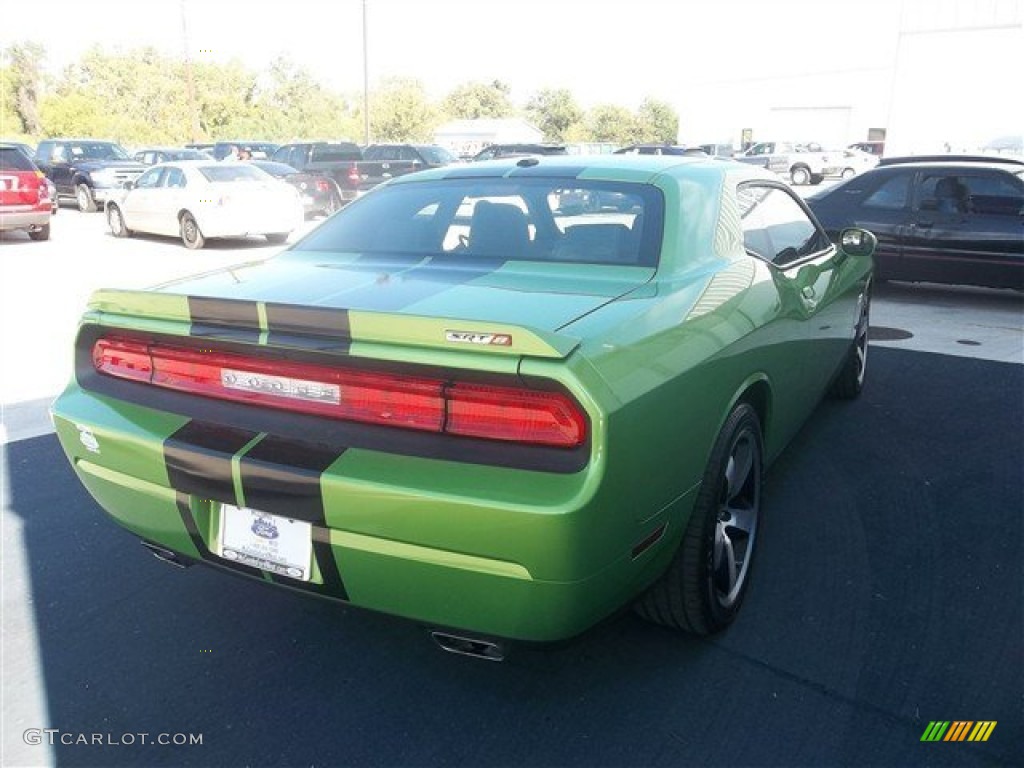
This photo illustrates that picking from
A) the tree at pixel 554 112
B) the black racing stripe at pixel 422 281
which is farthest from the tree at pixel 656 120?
the black racing stripe at pixel 422 281

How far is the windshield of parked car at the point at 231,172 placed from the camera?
1358 cm

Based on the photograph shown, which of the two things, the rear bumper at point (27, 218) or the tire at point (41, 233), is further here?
the tire at point (41, 233)

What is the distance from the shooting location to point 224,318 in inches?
86.9

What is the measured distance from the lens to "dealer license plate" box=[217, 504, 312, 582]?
2.11 metres

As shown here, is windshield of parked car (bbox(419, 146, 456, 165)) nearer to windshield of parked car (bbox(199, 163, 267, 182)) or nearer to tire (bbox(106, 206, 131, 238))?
windshield of parked car (bbox(199, 163, 267, 182))

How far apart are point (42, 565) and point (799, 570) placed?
2.82m

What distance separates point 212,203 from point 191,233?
740 millimetres

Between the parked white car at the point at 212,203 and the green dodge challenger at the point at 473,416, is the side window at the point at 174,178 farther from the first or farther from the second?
the green dodge challenger at the point at 473,416

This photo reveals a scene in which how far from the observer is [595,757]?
2.19 meters

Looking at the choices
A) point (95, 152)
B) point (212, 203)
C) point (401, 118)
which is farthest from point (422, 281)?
point (401, 118)

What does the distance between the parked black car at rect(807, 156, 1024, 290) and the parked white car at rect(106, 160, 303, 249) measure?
8.50 m

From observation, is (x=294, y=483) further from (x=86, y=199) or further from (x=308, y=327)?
(x=86, y=199)

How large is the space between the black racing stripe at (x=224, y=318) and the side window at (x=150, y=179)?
1346 centimetres

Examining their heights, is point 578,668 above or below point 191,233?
above
